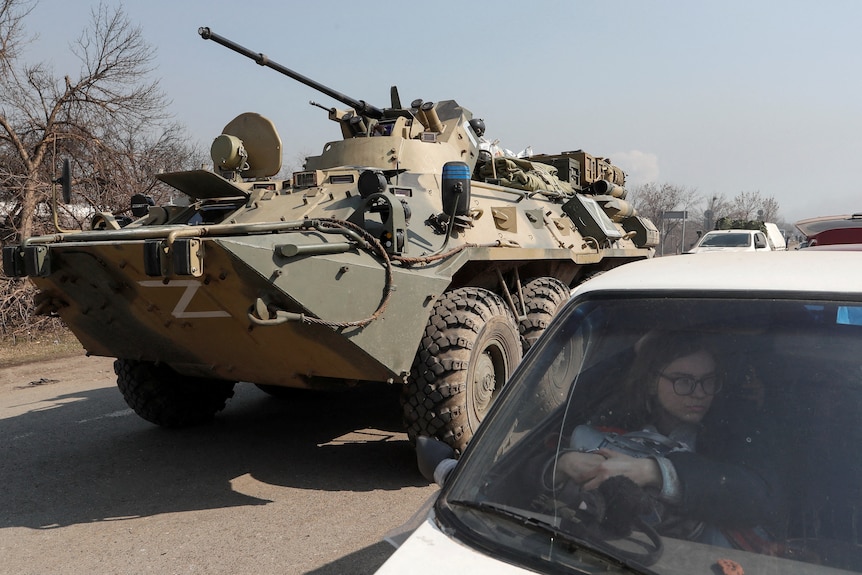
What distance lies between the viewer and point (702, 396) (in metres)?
1.74

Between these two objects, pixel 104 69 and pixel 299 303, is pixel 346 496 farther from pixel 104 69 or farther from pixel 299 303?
pixel 104 69

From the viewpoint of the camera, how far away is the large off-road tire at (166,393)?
5969mm

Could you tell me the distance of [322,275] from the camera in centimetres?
419

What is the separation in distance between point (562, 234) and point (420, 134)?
1.72 meters

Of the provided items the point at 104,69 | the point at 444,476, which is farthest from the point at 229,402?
the point at 104,69

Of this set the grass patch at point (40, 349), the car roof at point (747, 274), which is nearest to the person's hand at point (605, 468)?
the car roof at point (747, 274)

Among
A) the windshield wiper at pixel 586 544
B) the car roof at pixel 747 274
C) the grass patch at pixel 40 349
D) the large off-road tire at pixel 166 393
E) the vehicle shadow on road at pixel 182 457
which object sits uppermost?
the car roof at pixel 747 274

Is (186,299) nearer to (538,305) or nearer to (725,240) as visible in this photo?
(538,305)

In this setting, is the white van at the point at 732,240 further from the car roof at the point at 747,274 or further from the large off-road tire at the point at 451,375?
the car roof at the point at 747,274

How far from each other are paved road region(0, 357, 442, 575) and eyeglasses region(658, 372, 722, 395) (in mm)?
2199

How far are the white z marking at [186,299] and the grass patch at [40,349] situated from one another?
20.7 feet

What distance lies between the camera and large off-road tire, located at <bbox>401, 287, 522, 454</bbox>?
4.78 metres

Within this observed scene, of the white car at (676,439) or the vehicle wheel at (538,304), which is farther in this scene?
the vehicle wheel at (538,304)

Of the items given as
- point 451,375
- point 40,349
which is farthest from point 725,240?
point 40,349
